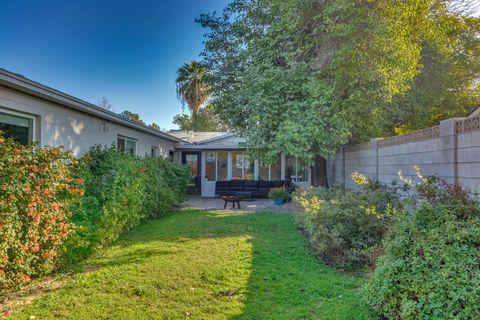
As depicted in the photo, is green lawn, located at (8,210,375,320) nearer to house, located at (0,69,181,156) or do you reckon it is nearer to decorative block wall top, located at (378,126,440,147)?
decorative block wall top, located at (378,126,440,147)

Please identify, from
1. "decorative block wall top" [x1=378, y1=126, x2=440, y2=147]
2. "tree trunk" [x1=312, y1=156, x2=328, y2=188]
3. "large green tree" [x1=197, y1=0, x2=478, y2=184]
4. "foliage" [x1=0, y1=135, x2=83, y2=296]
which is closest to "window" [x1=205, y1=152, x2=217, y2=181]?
"large green tree" [x1=197, y1=0, x2=478, y2=184]

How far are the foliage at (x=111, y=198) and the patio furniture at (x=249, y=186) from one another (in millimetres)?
5624

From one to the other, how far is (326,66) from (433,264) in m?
7.05

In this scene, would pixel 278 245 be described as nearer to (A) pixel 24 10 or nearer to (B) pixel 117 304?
(B) pixel 117 304

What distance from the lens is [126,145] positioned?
36.2ft

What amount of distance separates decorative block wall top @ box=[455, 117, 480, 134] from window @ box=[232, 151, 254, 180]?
12562mm

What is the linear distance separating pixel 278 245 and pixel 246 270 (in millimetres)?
1668

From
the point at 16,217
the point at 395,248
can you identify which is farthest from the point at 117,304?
the point at 395,248

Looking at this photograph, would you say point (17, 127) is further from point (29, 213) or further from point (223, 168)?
point (223, 168)

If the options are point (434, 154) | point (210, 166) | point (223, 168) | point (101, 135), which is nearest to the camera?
point (434, 154)

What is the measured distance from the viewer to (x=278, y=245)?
20.2ft

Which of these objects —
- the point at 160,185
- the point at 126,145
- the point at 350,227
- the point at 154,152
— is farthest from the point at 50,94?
the point at 154,152

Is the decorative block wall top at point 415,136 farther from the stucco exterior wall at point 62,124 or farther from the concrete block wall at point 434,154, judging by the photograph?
the stucco exterior wall at point 62,124

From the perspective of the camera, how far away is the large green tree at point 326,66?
757 cm
